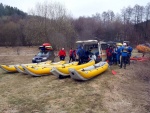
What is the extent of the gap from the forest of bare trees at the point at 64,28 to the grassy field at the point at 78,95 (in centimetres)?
1596

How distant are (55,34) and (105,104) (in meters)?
19.6

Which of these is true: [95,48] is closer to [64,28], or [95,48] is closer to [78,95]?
[78,95]

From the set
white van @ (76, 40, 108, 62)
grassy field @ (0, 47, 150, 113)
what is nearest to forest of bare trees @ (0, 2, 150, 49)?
white van @ (76, 40, 108, 62)

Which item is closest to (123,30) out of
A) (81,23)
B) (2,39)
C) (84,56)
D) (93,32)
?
(93,32)

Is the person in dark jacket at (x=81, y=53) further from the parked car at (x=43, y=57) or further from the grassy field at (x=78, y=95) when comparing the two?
the parked car at (x=43, y=57)

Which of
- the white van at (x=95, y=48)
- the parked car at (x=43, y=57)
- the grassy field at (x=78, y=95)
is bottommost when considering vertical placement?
the grassy field at (x=78, y=95)

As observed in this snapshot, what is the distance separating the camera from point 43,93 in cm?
720

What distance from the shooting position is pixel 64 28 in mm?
25734

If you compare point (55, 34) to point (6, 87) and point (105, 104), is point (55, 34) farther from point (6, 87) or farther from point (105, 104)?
point (105, 104)

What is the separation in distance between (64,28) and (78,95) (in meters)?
19.8

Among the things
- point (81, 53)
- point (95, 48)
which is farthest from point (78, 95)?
point (95, 48)

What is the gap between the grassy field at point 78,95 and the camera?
5.74 m

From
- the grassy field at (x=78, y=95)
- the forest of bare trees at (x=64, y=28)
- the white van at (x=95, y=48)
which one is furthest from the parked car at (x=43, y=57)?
the forest of bare trees at (x=64, y=28)

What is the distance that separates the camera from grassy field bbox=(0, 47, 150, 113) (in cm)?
574
